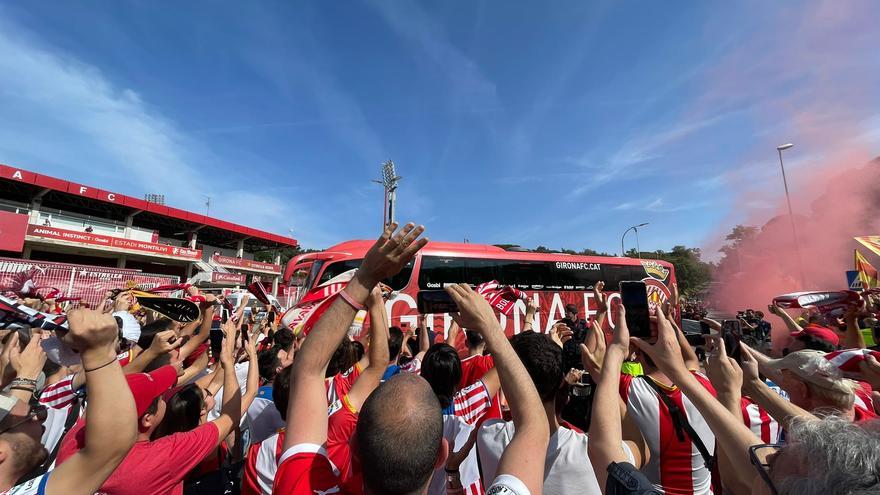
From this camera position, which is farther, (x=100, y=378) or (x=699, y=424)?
(x=699, y=424)

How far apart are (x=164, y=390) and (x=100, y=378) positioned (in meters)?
1.34

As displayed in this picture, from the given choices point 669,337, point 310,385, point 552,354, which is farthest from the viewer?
point 552,354

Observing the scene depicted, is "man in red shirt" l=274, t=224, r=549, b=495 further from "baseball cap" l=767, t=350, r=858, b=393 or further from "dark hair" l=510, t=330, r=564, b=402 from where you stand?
"baseball cap" l=767, t=350, r=858, b=393

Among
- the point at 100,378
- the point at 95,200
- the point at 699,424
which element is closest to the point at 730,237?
the point at 699,424

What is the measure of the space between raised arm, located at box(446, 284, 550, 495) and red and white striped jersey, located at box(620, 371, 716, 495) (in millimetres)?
1022

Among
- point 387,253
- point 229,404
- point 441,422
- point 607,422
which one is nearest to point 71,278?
point 229,404

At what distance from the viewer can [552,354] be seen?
198cm

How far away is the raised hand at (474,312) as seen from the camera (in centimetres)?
142

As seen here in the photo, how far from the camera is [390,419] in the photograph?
1094mm

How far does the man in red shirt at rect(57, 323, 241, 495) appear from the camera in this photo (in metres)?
1.60

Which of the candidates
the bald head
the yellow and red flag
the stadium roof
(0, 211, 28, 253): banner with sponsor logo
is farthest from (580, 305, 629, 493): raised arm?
the stadium roof

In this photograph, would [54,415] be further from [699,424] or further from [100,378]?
[699,424]

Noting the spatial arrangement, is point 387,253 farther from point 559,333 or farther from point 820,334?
point 820,334

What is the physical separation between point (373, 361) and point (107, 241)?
3441cm
